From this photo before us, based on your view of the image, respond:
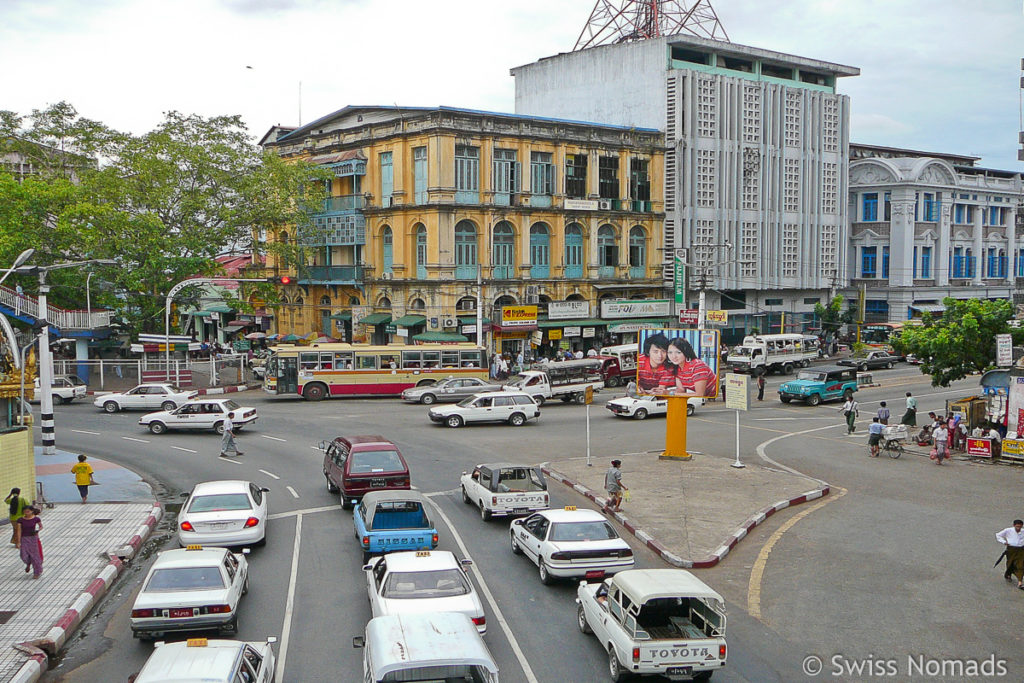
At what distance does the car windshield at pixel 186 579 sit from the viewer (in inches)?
535

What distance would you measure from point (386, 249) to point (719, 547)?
39.2 metres

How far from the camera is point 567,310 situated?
181ft

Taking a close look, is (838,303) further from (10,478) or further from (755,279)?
(10,478)

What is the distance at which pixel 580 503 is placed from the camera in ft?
74.8

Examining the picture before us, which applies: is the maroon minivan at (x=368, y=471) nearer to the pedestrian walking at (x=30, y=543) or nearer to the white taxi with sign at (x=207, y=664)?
the pedestrian walking at (x=30, y=543)

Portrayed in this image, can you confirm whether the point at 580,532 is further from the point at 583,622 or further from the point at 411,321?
the point at 411,321

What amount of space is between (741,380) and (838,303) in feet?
140

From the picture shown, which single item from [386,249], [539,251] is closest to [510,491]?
[539,251]

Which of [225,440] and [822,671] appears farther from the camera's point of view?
[225,440]

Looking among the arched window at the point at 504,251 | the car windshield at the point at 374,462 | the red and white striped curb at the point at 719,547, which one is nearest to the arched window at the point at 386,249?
the arched window at the point at 504,251

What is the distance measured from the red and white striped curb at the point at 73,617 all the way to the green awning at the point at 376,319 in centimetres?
3390

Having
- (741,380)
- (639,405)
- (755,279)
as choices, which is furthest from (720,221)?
(741,380)

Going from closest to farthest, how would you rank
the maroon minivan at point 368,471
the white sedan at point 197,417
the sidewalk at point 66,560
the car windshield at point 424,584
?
the car windshield at point 424,584 → the sidewalk at point 66,560 → the maroon minivan at point 368,471 → the white sedan at point 197,417

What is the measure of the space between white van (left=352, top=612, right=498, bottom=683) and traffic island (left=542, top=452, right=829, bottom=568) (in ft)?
25.5
